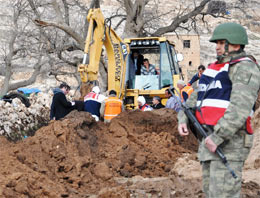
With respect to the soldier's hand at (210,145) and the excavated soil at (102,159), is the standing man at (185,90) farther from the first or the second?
the soldier's hand at (210,145)

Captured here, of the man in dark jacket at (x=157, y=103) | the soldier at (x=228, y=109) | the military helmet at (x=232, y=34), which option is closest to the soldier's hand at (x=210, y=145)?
the soldier at (x=228, y=109)

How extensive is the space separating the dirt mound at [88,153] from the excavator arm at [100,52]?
1913mm

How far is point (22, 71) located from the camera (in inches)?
2122

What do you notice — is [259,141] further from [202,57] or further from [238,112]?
[202,57]

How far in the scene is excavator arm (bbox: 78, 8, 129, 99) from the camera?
1174cm

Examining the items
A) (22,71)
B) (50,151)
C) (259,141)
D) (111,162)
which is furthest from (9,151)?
(22,71)

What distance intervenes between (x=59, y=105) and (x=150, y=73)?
137 inches

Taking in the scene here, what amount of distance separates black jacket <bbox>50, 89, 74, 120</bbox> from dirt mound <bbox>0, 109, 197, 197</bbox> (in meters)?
1.15

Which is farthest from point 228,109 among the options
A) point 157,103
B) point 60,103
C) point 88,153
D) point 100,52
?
point 100,52

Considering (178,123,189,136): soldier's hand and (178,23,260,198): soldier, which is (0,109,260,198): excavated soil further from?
(178,23,260,198): soldier

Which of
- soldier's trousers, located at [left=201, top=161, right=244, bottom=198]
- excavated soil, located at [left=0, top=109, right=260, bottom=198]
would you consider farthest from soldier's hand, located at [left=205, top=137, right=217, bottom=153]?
excavated soil, located at [left=0, top=109, right=260, bottom=198]

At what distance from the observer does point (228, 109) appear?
3756 millimetres

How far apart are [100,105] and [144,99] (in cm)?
151

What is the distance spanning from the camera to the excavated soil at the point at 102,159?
250 inches
